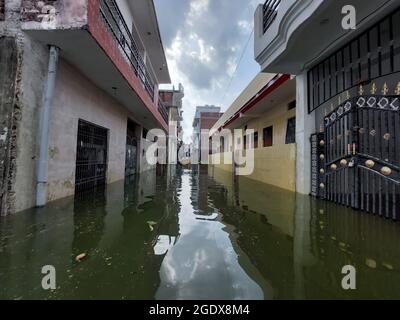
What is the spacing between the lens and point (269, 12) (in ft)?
21.3

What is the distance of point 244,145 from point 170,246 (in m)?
13.6

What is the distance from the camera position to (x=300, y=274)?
6.94 feet

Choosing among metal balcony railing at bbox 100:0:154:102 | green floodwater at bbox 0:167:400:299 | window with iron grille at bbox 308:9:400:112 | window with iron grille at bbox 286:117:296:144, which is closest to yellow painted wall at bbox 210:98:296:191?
window with iron grille at bbox 286:117:296:144

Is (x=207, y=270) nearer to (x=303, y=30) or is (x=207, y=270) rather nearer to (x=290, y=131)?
(x=303, y=30)

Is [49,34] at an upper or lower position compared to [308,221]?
upper

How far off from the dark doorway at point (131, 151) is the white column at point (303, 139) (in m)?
8.13

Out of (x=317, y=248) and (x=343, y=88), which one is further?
(x=343, y=88)

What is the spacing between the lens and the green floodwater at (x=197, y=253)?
6.10ft

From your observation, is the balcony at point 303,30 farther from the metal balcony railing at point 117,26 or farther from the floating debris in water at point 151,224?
the floating debris in water at point 151,224

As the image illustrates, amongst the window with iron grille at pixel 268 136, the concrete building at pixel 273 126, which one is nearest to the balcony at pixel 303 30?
the concrete building at pixel 273 126

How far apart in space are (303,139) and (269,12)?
11.7 feet

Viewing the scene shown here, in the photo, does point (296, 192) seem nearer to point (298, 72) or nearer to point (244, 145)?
point (298, 72)

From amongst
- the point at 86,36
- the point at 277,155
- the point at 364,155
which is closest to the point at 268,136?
Result: the point at 277,155
